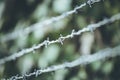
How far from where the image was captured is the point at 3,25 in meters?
1.44

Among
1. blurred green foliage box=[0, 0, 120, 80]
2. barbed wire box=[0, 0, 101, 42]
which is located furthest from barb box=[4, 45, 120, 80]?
barbed wire box=[0, 0, 101, 42]

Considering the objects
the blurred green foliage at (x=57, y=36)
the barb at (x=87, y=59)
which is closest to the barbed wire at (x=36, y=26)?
the blurred green foliage at (x=57, y=36)

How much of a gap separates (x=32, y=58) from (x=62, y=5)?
0.23 m

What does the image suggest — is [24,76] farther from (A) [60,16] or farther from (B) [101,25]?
(B) [101,25]

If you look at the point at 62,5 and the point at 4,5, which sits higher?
the point at 4,5

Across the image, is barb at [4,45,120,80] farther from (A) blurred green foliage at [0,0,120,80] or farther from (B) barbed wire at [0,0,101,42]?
(B) barbed wire at [0,0,101,42]

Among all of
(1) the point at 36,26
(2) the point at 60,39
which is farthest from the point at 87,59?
(1) the point at 36,26

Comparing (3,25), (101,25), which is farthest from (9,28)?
(101,25)

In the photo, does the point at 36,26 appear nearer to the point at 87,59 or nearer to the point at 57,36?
the point at 57,36

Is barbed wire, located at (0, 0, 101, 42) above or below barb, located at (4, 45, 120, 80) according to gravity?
above

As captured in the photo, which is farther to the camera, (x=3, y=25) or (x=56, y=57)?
(x=3, y=25)

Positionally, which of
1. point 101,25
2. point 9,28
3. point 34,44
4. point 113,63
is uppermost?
point 9,28

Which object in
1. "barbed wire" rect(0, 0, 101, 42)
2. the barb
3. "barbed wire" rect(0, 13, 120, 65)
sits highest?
"barbed wire" rect(0, 0, 101, 42)

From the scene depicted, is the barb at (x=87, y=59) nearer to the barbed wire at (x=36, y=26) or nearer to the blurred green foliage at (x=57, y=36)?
the blurred green foliage at (x=57, y=36)
